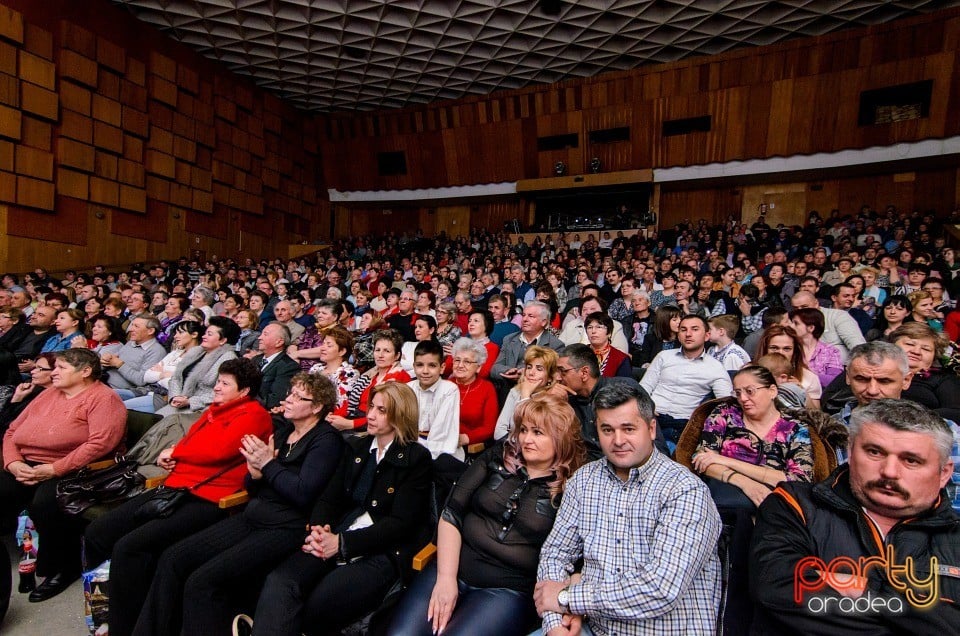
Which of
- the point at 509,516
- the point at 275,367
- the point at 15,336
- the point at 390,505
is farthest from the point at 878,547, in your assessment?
the point at 15,336

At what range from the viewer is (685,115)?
10984 mm

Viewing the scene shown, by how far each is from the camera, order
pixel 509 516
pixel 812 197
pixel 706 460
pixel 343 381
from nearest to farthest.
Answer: pixel 509 516 → pixel 706 460 → pixel 343 381 → pixel 812 197

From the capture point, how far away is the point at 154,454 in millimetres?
2449

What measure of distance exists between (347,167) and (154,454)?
1348 centimetres

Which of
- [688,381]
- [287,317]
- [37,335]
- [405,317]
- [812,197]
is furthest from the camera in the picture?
[812,197]

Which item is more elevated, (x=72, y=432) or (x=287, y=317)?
(x=287, y=317)

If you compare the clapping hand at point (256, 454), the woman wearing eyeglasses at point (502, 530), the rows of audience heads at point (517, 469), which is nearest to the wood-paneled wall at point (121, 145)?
the rows of audience heads at point (517, 469)

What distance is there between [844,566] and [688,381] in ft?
5.07

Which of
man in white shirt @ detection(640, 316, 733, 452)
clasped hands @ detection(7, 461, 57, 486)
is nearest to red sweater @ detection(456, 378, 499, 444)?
man in white shirt @ detection(640, 316, 733, 452)

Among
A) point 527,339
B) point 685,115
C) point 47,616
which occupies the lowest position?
point 47,616

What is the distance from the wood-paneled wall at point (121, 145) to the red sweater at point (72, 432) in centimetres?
811

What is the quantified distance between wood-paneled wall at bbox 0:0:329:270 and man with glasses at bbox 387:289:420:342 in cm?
767

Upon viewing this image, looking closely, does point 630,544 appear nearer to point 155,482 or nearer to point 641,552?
point 641,552

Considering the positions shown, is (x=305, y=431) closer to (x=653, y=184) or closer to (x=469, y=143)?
(x=653, y=184)
